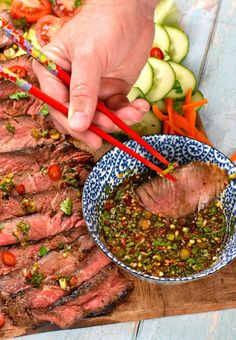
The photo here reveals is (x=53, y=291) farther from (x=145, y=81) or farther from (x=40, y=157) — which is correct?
(x=145, y=81)

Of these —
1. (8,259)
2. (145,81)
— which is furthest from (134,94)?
(8,259)

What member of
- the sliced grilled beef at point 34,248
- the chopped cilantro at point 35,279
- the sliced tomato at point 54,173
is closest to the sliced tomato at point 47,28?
the sliced tomato at point 54,173

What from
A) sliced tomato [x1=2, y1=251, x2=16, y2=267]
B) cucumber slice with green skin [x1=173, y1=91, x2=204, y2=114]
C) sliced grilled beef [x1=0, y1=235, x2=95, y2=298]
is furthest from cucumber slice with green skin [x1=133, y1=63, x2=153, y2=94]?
sliced tomato [x1=2, y1=251, x2=16, y2=267]

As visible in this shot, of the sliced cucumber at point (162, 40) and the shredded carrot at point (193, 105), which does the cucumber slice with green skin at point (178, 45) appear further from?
the shredded carrot at point (193, 105)

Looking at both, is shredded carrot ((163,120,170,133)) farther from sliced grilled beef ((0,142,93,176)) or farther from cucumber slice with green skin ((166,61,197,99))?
sliced grilled beef ((0,142,93,176))

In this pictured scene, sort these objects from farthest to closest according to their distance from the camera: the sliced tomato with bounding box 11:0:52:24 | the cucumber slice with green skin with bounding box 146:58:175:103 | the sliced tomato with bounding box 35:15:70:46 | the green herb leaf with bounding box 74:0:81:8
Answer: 1. the green herb leaf with bounding box 74:0:81:8
2. the sliced tomato with bounding box 11:0:52:24
3. the sliced tomato with bounding box 35:15:70:46
4. the cucumber slice with green skin with bounding box 146:58:175:103

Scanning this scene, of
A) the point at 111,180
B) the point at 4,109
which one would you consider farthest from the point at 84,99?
the point at 4,109
